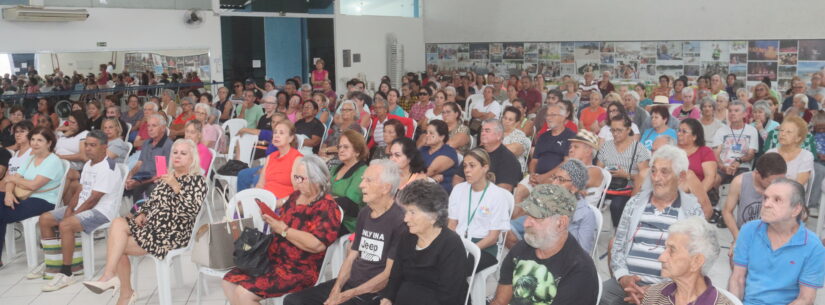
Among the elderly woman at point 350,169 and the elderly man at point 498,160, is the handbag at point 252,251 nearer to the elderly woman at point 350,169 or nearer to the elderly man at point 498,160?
the elderly woman at point 350,169

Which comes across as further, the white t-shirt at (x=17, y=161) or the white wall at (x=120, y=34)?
the white wall at (x=120, y=34)

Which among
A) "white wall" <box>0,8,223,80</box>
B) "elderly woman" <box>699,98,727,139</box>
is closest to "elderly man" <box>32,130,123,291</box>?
"elderly woman" <box>699,98,727,139</box>

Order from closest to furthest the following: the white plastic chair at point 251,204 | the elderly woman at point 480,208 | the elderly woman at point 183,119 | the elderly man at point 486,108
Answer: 1. the elderly woman at point 480,208
2. the white plastic chair at point 251,204
3. the elderly woman at point 183,119
4. the elderly man at point 486,108

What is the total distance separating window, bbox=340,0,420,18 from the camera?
16.1 m

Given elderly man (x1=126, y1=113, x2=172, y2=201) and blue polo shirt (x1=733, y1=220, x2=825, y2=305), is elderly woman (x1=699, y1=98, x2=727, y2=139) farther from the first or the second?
elderly man (x1=126, y1=113, x2=172, y2=201)

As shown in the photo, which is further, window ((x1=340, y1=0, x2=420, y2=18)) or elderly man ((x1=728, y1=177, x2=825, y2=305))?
window ((x1=340, y1=0, x2=420, y2=18))

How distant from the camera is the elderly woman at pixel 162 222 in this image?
4.48 m

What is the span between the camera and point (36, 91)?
37.6ft

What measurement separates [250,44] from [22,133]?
9.59 meters

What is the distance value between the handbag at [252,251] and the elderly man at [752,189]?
8.78 feet

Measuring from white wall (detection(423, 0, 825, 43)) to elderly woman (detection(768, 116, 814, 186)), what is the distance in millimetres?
6616

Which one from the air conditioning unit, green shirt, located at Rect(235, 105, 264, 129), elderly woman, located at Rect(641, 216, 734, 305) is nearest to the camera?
elderly woman, located at Rect(641, 216, 734, 305)

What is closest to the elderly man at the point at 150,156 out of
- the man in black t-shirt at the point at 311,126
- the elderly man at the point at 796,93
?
the man in black t-shirt at the point at 311,126

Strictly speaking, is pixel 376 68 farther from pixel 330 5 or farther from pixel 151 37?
pixel 151 37
